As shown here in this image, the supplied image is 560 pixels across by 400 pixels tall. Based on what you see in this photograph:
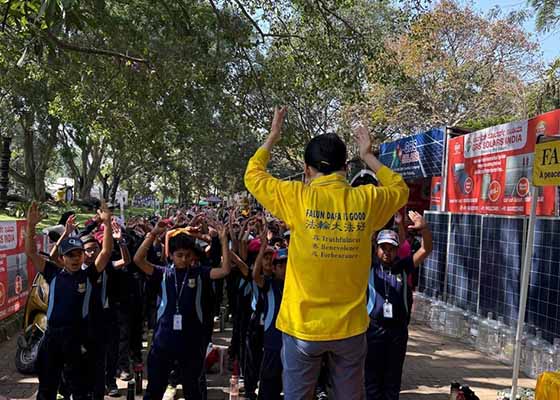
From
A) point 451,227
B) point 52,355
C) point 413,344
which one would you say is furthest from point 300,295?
point 451,227

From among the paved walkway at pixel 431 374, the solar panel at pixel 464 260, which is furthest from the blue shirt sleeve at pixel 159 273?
the solar panel at pixel 464 260

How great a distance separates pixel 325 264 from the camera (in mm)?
2918

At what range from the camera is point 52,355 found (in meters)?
4.85

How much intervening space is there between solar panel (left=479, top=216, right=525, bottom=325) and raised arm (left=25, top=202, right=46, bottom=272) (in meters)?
6.24

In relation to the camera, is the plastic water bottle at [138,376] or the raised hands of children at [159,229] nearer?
the raised hands of children at [159,229]

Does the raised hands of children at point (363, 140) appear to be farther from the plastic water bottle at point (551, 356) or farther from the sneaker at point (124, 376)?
the plastic water bottle at point (551, 356)

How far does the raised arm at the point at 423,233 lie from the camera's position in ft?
14.4

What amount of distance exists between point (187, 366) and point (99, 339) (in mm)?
1004

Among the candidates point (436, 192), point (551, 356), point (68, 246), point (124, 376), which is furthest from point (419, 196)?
point (68, 246)

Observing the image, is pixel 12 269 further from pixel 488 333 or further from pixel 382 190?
pixel 382 190

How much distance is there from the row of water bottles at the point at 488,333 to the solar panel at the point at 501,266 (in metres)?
0.20

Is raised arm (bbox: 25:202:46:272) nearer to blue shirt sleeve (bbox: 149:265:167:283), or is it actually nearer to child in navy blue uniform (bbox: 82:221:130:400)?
child in navy blue uniform (bbox: 82:221:130:400)

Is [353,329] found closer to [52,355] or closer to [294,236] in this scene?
[294,236]

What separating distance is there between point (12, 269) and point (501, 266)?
7.02 m
